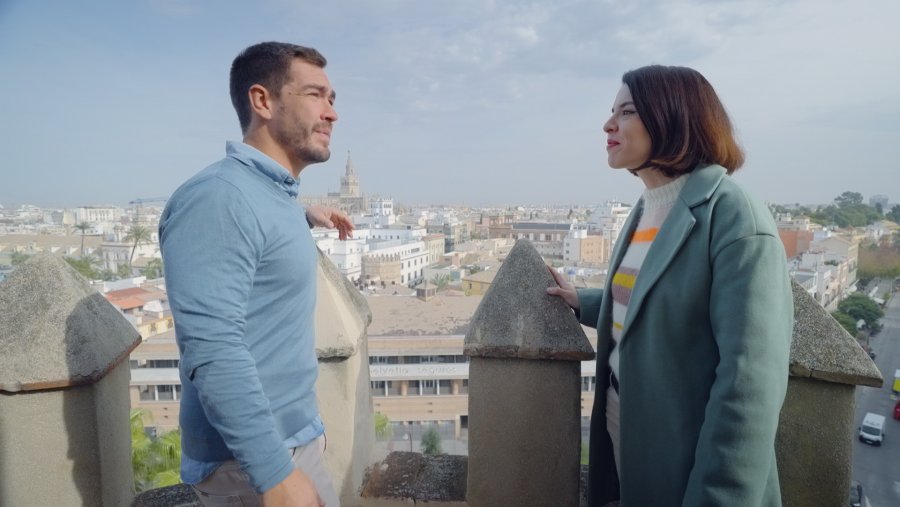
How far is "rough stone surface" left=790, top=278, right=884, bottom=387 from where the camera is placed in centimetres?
143

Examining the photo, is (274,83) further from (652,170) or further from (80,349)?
(80,349)

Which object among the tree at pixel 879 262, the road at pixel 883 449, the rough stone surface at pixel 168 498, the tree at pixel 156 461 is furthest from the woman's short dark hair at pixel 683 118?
the tree at pixel 879 262

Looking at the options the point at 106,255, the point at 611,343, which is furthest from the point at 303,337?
the point at 106,255

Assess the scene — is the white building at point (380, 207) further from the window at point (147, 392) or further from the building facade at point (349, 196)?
the window at point (147, 392)

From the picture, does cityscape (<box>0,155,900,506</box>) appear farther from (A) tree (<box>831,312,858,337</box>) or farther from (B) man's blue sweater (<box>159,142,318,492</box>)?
(B) man's blue sweater (<box>159,142,318,492</box>)

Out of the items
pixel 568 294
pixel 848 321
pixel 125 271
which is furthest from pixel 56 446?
pixel 125 271

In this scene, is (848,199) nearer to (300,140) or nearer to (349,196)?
(300,140)

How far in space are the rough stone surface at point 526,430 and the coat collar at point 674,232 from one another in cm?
50

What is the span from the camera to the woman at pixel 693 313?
99 cm

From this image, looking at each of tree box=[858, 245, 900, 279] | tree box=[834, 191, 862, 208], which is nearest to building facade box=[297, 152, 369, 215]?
tree box=[834, 191, 862, 208]

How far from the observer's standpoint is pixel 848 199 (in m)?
62.4

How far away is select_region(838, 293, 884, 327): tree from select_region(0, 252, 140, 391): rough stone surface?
28961 millimetres

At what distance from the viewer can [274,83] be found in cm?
→ 112

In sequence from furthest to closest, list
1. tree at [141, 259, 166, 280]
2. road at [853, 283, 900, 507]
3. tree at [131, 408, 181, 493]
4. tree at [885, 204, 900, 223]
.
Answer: tree at [141, 259, 166, 280]
tree at [885, 204, 900, 223]
road at [853, 283, 900, 507]
tree at [131, 408, 181, 493]
